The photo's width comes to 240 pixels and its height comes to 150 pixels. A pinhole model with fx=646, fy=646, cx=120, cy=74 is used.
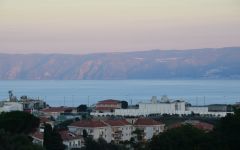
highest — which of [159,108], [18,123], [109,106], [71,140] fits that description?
[109,106]

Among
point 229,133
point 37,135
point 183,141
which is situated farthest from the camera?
point 37,135

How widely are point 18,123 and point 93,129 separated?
6135mm

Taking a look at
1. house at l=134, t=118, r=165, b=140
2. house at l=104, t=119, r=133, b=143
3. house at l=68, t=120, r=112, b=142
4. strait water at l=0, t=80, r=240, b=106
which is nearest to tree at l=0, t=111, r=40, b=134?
house at l=68, t=120, r=112, b=142

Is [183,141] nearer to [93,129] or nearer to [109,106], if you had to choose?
[93,129]

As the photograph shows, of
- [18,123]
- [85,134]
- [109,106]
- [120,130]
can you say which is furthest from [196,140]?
[109,106]

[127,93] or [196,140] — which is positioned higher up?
[127,93]

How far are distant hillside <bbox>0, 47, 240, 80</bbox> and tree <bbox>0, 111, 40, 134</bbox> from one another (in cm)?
15846

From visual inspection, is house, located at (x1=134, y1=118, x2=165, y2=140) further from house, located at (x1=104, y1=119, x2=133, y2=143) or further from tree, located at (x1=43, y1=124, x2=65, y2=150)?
tree, located at (x1=43, y1=124, x2=65, y2=150)

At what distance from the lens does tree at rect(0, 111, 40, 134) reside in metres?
16.7

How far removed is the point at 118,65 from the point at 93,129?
6528 inches

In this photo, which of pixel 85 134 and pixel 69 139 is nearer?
pixel 69 139

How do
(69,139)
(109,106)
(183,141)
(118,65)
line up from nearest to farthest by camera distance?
(183,141)
(69,139)
(109,106)
(118,65)

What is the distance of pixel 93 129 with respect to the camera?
75.5ft

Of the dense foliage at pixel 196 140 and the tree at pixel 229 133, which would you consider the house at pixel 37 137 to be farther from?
the tree at pixel 229 133
